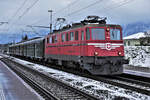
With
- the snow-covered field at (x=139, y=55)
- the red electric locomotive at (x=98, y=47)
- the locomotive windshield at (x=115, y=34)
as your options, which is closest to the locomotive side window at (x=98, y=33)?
the red electric locomotive at (x=98, y=47)

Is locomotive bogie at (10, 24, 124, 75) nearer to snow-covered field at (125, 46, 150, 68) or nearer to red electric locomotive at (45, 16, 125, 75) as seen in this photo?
red electric locomotive at (45, 16, 125, 75)

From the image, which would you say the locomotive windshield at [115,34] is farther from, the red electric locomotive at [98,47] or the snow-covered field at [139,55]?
the snow-covered field at [139,55]

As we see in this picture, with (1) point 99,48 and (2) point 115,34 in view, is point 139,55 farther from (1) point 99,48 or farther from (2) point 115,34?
(1) point 99,48

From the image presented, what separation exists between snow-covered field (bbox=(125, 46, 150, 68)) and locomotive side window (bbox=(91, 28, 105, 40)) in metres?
9.01

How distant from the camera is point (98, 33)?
44.1 feet

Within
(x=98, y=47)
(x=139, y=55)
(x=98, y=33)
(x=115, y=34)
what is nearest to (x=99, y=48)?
(x=98, y=47)

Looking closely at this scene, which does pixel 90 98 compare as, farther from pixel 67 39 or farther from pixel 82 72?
pixel 67 39

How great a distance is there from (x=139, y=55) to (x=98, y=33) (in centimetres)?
1012

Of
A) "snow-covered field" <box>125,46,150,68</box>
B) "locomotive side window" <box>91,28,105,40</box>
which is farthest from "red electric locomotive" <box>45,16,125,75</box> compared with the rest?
"snow-covered field" <box>125,46,150,68</box>

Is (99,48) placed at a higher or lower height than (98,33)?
lower

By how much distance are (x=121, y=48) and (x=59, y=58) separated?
591 centimetres

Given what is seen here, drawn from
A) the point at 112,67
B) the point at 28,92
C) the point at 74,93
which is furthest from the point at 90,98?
the point at 112,67

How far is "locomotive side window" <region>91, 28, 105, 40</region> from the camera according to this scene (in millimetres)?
13328

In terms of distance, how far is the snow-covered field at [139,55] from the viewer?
2093cm
